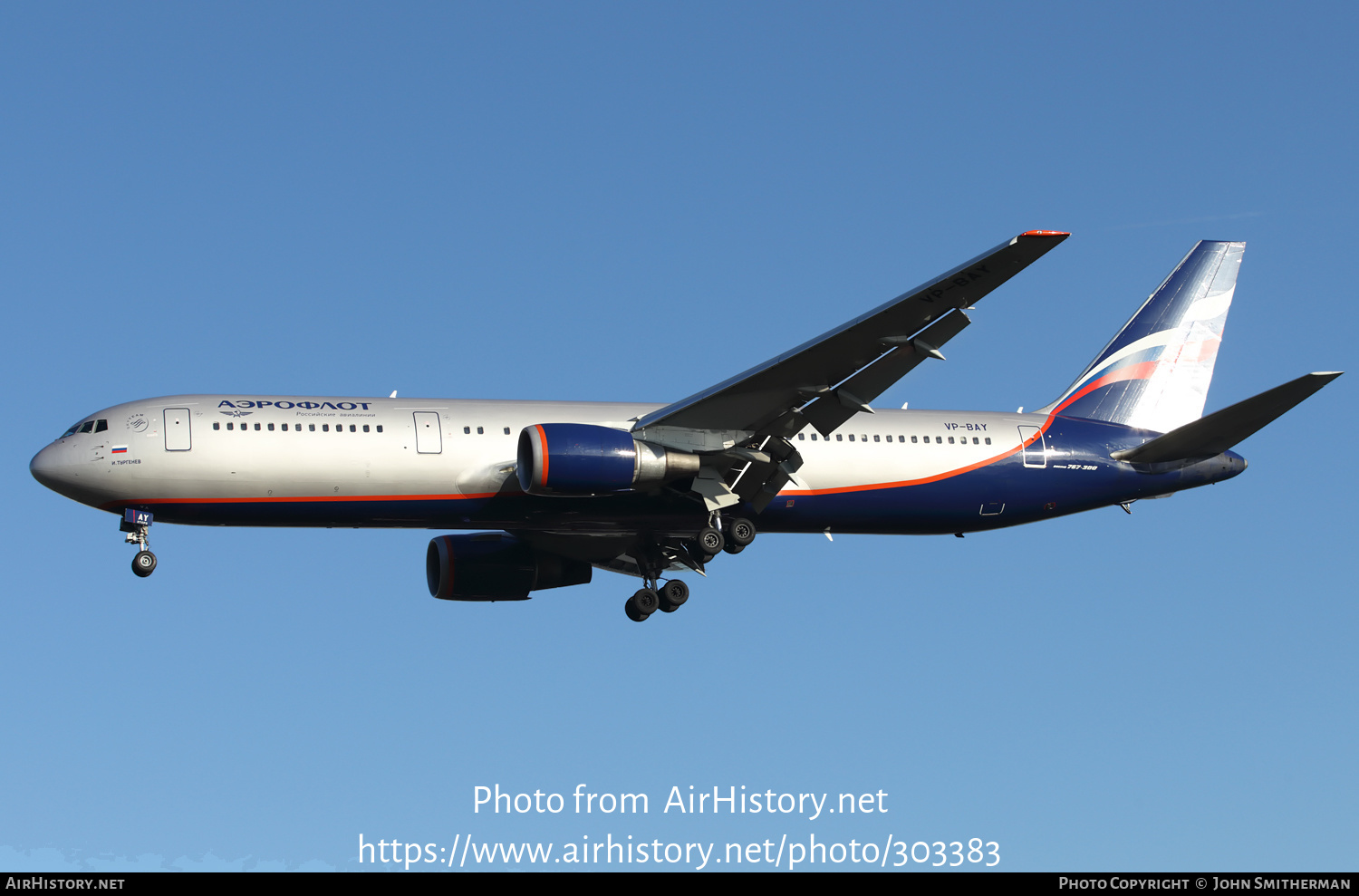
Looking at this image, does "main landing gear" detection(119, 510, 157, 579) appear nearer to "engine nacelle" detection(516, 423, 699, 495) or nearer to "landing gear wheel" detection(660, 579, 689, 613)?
"engine nacelle" detection(516, 423, 699, 495)

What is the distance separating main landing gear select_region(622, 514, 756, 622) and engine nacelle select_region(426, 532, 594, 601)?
2.51 meters

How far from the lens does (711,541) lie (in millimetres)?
36406

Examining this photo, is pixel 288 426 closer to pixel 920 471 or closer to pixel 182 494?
Result: pixel 182 494

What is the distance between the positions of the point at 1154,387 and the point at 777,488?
12.5 meters

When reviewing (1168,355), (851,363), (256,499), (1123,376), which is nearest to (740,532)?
(851,363)

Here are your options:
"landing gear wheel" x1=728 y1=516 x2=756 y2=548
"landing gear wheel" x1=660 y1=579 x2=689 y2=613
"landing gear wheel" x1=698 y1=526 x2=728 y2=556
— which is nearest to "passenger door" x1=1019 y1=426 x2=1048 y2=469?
"landing gear wheel" x1=728 y1=516 x2=756 y2=548

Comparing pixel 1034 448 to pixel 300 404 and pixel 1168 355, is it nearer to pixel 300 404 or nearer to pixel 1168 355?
pixel 1168 355

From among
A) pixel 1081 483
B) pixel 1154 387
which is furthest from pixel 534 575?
pixel 1154 387

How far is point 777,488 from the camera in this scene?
1426 inches

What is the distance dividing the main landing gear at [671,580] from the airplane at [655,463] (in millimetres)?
58

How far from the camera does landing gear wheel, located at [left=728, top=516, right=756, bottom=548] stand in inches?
1446

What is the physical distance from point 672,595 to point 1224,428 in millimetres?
Result: 14254
